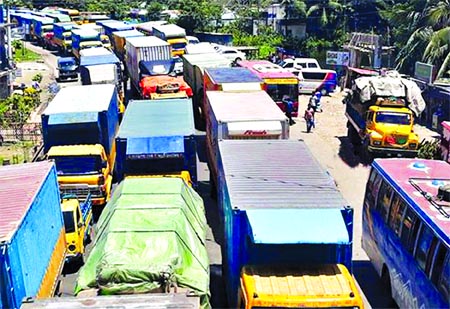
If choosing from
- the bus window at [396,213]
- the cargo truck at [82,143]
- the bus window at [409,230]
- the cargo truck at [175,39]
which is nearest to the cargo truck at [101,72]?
the cargo truck at [82,143]

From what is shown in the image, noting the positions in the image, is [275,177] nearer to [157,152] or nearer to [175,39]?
[157,152]

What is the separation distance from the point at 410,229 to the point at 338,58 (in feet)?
98.3

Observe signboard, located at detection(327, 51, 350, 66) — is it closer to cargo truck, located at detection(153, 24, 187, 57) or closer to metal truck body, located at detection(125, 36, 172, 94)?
cargo truck, located at detection(153, 24, 187, 57)

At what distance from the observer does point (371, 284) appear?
1268cm

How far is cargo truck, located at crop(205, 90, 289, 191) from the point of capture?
15.6 m

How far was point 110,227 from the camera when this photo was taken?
986 cm

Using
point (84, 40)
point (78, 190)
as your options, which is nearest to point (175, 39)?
point (84, 40)

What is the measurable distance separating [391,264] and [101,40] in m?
39.9

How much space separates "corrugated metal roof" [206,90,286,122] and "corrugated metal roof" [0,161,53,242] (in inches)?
214

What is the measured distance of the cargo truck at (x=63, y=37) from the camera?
171 ft

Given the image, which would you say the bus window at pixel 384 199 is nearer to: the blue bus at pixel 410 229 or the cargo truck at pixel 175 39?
the blue bus at pixel 410 229

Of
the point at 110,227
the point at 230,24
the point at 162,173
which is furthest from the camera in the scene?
the point at 230,24

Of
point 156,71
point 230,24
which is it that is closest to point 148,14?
point 230,24

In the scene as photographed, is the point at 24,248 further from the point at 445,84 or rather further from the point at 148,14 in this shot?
the point at 148,14
